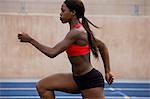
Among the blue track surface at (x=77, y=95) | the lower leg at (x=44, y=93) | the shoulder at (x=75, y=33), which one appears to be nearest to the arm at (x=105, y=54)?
the shoulder at (x=75, y=33)

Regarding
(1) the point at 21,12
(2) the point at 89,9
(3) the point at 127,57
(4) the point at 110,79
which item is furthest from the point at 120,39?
(4) the point at 110,79

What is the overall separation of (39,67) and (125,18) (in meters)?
3.06

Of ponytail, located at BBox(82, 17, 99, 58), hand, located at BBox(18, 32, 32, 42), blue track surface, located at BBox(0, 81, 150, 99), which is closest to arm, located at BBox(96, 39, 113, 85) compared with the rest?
ponytail, located at BBox(82, 17, 99, 58)

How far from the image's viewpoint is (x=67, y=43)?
4.61 m

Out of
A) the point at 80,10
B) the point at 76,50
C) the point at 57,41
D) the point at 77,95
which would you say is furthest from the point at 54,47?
the point at 57,41

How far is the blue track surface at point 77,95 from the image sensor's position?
33.3 ft

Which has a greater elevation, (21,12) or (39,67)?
(21,12)

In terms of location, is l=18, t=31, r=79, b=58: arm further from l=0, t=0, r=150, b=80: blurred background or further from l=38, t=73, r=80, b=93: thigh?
l=0, t=0, r=150, b=80: blurred background

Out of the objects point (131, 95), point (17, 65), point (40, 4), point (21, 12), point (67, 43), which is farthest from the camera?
point (40, 4)

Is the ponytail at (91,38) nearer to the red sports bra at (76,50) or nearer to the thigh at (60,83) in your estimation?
the red sports bra at (76,50)

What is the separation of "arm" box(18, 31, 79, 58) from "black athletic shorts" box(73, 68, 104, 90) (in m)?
0.38

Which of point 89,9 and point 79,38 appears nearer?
point 79,38

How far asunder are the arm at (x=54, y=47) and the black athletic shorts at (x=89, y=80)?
1.26 feet

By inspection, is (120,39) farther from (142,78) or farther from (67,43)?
(67,43)
